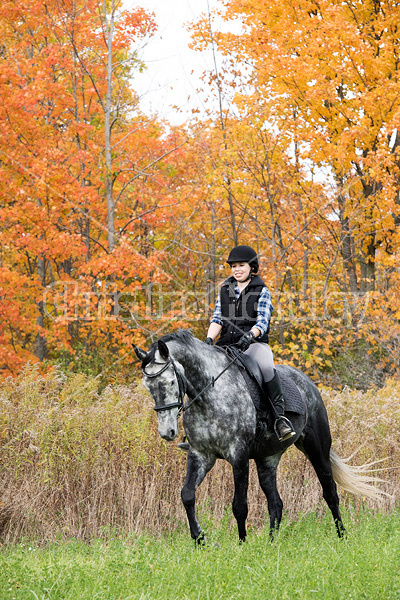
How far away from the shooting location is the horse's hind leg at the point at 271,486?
5943 mm

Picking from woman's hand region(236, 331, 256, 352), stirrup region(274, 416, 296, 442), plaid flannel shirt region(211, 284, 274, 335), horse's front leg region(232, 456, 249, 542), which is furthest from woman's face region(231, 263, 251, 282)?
A: horse's front leg region(232, 456, 249, 542)

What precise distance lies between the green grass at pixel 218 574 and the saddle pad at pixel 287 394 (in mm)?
1152

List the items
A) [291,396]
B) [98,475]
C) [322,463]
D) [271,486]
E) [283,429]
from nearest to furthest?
[283,429] → [291,396] → [271,486] → [322,463] → [98,475]

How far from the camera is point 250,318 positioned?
5852 millimetres

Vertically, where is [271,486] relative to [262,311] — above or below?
below

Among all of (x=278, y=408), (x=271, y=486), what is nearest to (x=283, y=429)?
(x=278, y=408)

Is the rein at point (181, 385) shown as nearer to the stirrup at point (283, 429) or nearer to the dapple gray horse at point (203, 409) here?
the dapple gray horse at point (203, 409)

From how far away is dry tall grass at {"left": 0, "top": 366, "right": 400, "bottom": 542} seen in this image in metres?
6.56

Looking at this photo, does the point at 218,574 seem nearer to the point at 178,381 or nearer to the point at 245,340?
the point at 178,381

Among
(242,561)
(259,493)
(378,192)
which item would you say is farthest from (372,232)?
(242,561)

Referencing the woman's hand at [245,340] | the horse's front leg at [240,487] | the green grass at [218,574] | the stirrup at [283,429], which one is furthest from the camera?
the stirrup at [283,429]

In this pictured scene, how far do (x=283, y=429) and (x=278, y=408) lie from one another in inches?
7.5

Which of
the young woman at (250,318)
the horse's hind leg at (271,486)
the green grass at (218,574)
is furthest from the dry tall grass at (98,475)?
the young woman at (250,318)

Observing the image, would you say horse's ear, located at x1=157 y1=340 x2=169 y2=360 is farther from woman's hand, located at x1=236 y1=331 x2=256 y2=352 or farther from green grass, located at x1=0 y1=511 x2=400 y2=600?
green grass, located at x1=0 y1=511 x2=400 y2=600
